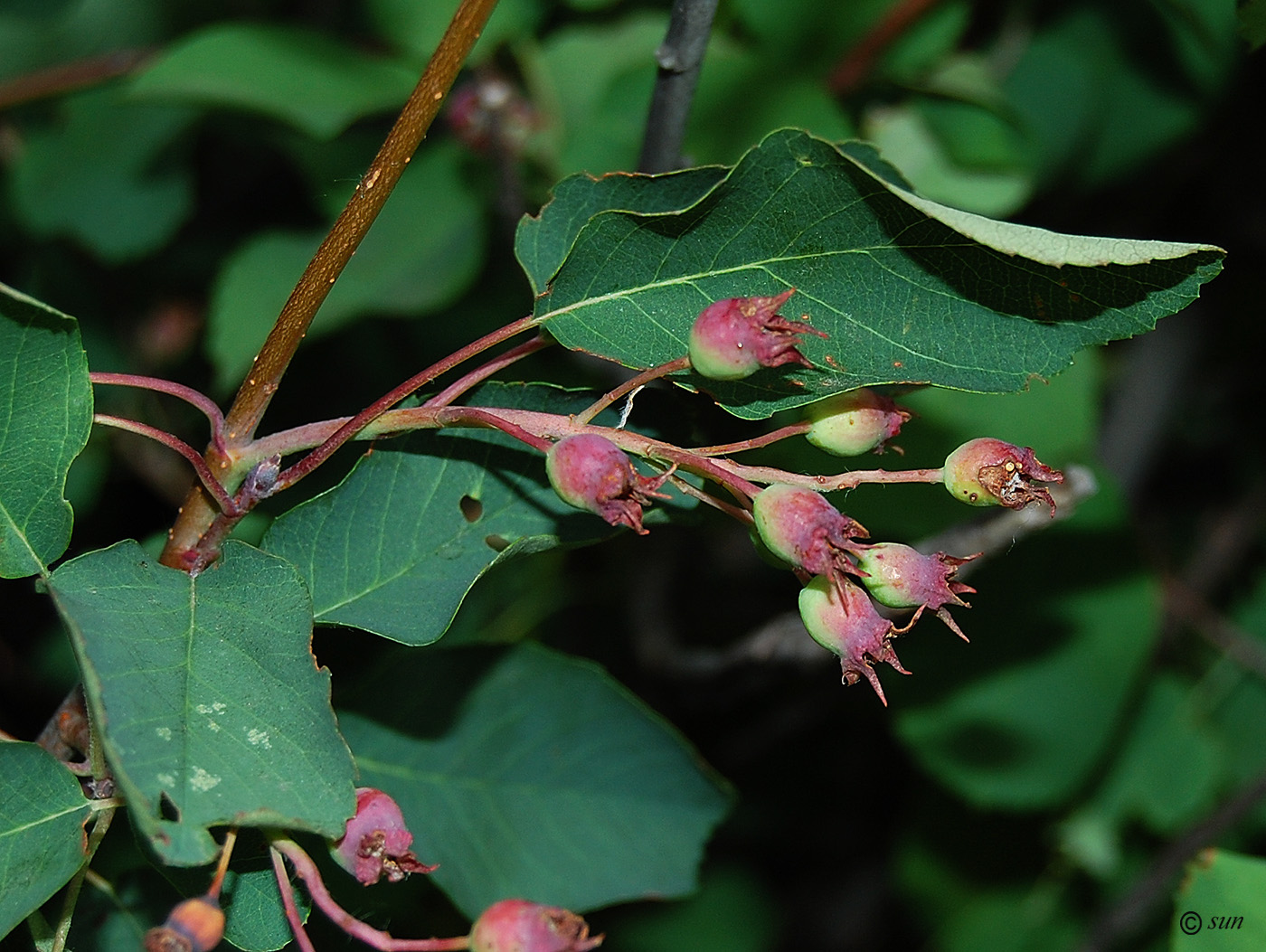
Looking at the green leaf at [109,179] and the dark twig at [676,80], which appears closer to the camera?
the dark twig at [676,80]

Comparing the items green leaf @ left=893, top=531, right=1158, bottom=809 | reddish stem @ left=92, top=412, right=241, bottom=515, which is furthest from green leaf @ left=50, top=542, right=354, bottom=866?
green leaf @ left=893, top=531, right=1158, bottom=809

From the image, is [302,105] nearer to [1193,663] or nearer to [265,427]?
[265,427]

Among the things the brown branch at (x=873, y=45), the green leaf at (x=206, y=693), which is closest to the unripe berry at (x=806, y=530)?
the green leaf at (x=206, y=693)

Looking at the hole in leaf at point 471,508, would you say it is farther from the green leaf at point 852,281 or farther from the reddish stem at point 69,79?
the reddish stem at point 69,79

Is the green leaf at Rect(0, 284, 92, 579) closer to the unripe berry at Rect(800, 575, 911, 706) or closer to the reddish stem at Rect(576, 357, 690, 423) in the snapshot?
the reddish stem at Rect(576, 357, 690, 423)

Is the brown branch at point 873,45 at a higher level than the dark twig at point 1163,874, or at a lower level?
higher
